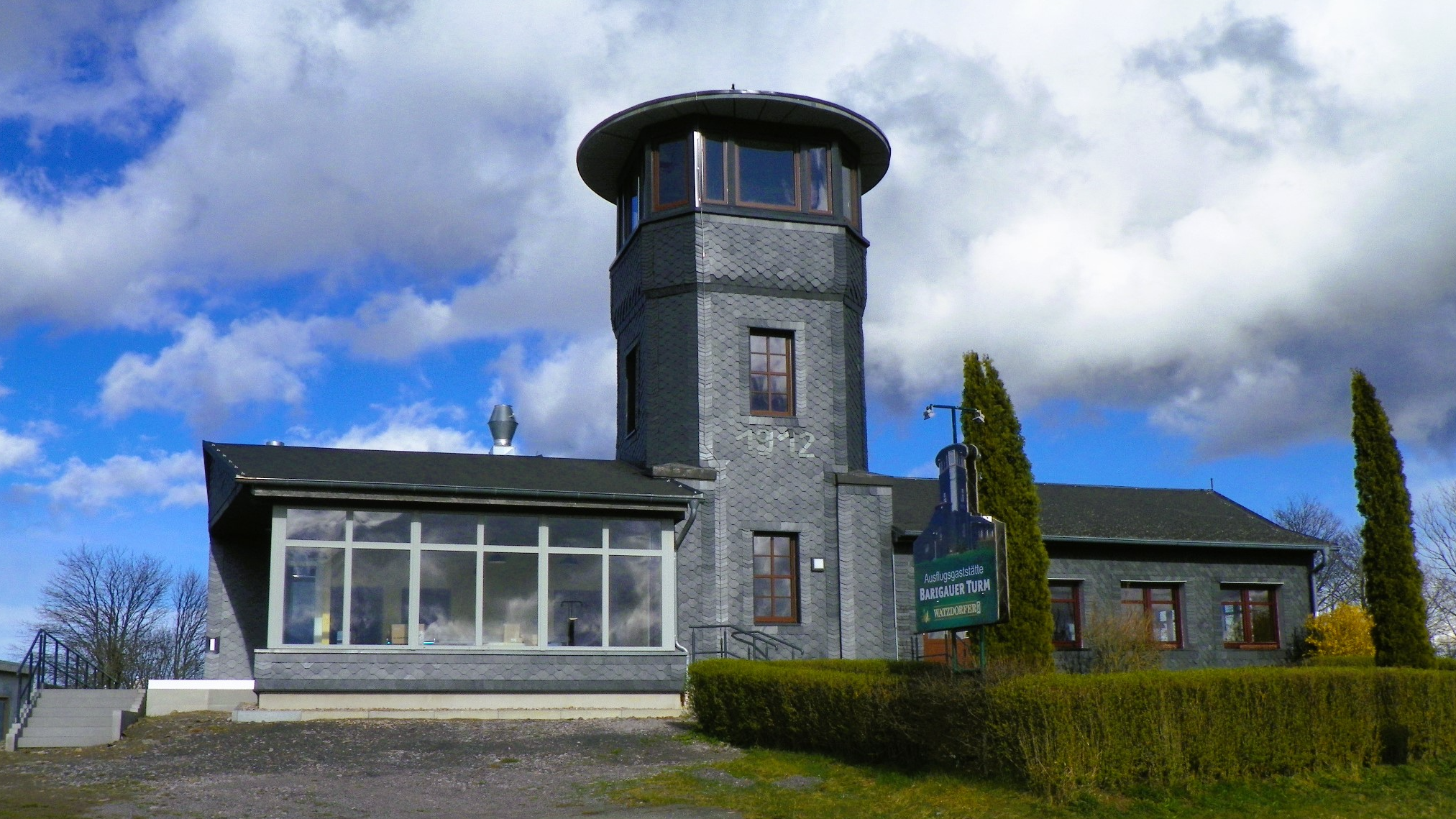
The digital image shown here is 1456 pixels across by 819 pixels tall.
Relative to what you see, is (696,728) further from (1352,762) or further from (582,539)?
(1352,762)

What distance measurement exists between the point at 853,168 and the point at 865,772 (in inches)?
525

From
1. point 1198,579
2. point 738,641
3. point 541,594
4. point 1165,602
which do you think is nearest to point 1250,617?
point 1198,579

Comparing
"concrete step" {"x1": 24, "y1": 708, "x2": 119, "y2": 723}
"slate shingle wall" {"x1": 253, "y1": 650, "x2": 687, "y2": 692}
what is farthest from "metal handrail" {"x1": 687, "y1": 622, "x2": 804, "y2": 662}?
"concrete step" {"x1": 24, "y1": 708, "x2": 119, "y2": 723}

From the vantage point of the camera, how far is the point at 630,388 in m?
24.1

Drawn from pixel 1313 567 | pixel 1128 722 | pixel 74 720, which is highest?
pixel 1313 567

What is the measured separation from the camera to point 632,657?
63.2ft

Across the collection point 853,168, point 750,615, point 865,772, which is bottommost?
point 865,772

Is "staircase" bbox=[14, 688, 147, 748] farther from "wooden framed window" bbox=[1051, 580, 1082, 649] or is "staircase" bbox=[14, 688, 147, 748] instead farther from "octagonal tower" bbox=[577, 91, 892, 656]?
"wooden framed window" bbox=[1051, 580, 1082, 649]

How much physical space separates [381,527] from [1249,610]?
16.3m

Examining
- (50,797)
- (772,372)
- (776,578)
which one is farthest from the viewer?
(772,372)

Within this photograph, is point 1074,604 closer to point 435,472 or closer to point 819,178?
point 819,178

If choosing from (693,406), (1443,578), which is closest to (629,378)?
(693,406)

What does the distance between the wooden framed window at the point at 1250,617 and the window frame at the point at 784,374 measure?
953cm

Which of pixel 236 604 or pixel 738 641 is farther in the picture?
pixel 236 604
